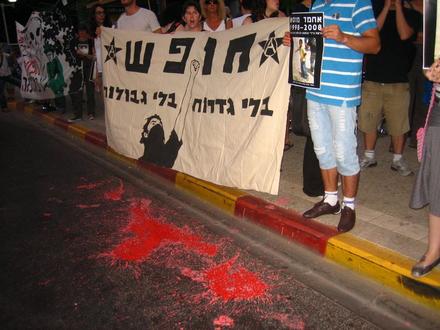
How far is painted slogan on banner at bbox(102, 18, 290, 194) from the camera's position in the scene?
372cm

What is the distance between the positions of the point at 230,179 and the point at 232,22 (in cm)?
231

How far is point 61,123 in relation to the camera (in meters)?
7.82

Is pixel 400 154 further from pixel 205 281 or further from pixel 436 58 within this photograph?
pixel 205 281

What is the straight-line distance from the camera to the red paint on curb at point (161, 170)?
493 cm

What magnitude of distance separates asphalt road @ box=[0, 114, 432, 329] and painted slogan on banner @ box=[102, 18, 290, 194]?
1.66 feet

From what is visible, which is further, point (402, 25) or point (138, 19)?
point (138, 19)

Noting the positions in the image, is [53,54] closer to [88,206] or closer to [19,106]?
[19,106]

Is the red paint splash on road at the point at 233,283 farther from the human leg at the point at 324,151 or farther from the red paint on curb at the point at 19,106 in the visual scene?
the red paint on curb at the point at 19,106

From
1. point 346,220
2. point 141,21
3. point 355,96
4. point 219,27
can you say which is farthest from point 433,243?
point 141,21

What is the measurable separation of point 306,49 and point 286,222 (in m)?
1.40

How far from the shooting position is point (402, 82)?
14.1ft

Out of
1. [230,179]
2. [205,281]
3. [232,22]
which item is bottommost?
[205,281]

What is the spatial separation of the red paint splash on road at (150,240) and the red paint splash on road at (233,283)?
27 cm

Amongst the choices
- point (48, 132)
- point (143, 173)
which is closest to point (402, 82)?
point (143, 173)
